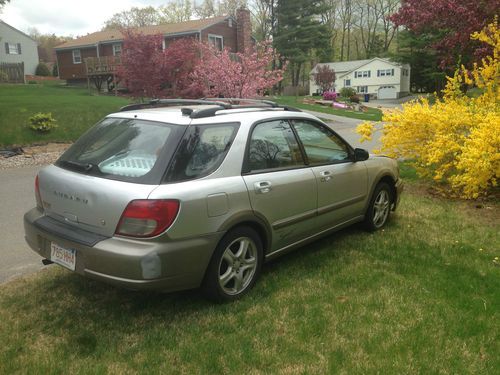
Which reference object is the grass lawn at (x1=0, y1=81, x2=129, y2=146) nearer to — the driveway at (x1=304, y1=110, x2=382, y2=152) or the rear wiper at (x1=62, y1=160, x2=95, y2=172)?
the driveway at (x1=304, y1=110, x2=382, y2=152)

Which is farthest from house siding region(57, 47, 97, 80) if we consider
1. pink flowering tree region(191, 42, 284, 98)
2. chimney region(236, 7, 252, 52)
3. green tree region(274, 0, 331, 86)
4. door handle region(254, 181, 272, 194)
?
door handle region(254, 181, 272, 194)

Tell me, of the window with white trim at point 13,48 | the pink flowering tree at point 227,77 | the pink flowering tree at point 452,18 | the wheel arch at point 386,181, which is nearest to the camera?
the wheel arch at point 386,181

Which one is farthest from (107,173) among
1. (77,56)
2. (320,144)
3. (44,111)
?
(77,56)

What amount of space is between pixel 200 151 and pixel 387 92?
54864 mm

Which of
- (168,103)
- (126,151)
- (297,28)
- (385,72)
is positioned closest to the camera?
(126,151)

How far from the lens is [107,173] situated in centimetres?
345

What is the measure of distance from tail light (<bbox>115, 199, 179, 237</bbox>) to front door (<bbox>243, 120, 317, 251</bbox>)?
81 cm

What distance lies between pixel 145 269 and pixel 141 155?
3.00 feet

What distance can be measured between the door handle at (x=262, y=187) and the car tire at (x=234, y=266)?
332 mm

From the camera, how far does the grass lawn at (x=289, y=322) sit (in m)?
3.01

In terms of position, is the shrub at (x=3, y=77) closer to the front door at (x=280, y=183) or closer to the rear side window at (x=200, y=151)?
Answer: the front door at (x=280, y=183)

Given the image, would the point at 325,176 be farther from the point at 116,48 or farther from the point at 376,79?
the point at 376,79

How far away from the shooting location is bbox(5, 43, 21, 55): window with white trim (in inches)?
1516

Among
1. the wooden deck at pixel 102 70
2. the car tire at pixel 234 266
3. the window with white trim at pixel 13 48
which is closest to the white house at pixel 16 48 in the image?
the window with white trim at pixel 13 48
